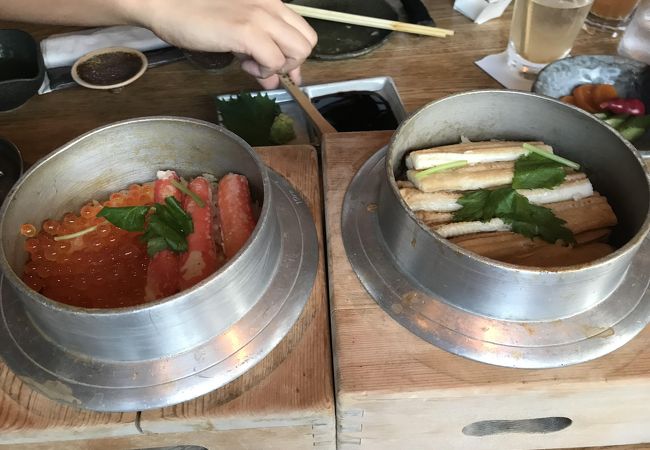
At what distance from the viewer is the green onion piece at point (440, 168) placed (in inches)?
36.4

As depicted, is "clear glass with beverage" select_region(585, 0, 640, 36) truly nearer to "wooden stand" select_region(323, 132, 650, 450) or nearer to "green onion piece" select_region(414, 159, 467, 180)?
"green onion piece" select_region(414, 159, 467, 180)

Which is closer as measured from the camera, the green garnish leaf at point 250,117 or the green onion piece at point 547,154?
the green onion piece at point 547,154

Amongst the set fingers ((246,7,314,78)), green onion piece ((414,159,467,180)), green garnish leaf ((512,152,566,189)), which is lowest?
green garnish leaf ((512,152,566,189))

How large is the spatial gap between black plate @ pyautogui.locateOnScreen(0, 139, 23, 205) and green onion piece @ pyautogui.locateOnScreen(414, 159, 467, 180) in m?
0.85

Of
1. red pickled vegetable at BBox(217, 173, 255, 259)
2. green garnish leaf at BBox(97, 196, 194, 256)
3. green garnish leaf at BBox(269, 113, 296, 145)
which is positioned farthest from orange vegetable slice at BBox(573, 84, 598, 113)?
green garnish leaf at BBox(97, 196, 194, 256)

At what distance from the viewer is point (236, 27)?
3.49 ft

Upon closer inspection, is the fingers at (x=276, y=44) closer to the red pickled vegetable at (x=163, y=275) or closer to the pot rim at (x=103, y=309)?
the pot rim at (x=103, y=309)

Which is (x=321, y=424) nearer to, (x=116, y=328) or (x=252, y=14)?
(x=116, y=328)

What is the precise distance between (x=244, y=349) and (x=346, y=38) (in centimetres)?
105

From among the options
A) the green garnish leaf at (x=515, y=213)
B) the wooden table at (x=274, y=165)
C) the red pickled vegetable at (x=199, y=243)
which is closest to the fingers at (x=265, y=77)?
the wooden table at (x=274, y=165)

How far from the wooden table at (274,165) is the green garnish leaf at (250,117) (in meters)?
0.10

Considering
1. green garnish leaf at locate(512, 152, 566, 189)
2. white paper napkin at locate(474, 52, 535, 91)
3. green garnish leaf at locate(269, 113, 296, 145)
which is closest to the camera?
green garnish leaf at locate(512, 152, 566, 189)

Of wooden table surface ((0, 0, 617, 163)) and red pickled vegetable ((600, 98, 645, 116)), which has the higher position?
red pickled vegetable ((600, 98, 645, 116))

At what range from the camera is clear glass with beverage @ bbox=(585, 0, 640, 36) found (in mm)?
1513
